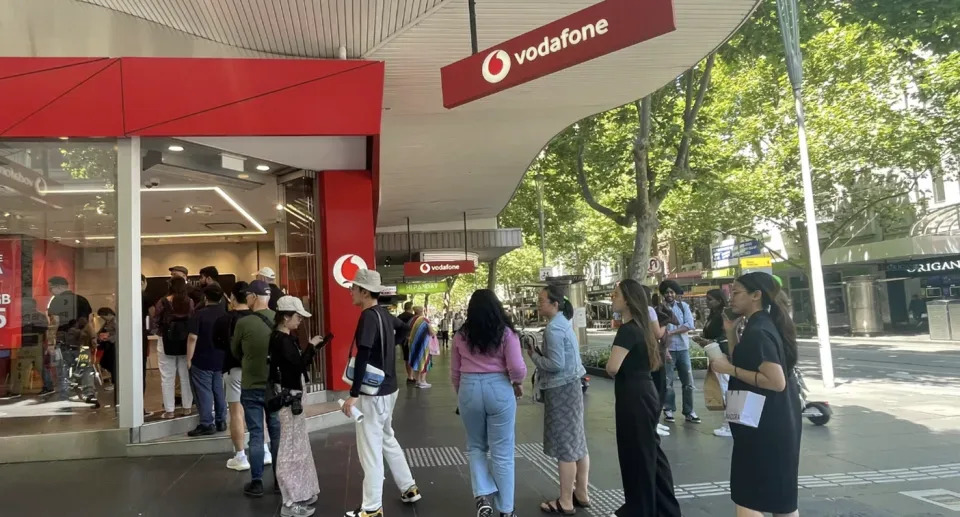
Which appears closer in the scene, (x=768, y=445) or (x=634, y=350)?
(x=768, y=445)

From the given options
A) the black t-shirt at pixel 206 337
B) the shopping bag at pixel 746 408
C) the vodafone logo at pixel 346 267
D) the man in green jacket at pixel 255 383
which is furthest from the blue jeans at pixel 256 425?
the vodafone logo at pixel 346 267

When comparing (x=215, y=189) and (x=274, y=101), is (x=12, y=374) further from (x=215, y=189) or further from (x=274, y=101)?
(x=274, y=101)

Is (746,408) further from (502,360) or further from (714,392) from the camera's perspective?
(502,360)

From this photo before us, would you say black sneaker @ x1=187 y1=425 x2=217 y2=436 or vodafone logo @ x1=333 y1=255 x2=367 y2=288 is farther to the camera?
vodafone logo @ x1=333 y1=255 x2=367 y2=288

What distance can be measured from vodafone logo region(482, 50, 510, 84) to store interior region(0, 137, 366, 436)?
3650mm

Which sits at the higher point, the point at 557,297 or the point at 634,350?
the point at 557,297

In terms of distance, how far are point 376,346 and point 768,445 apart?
2566mm

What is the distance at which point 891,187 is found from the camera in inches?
926

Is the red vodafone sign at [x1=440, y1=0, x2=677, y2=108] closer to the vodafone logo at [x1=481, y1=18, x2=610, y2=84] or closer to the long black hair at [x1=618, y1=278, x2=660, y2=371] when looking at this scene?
the vodafone logo at [x1=481, y1=18, x2=610, y2=84]

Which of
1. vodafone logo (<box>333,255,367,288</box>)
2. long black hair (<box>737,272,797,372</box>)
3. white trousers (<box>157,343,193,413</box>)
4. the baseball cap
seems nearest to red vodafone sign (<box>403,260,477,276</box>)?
vodafone logo (<box>333,255,367,288</box>)

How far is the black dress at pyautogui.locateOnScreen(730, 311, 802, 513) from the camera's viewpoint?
314 cm

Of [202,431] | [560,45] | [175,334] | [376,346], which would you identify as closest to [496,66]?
[560,45]

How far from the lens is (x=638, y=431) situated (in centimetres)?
397

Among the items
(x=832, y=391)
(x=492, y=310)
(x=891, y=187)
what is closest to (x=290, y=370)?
(x=492, y=310)
